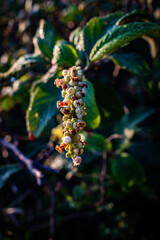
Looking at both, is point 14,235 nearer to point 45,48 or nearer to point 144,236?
point 144,236

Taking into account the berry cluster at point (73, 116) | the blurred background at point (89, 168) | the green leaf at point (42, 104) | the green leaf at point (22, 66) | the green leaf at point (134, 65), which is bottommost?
the blurred background at point (89, 168)

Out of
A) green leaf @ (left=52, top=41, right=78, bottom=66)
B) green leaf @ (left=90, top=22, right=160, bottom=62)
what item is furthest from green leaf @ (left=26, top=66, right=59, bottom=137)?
green leaf @ (left=90, top=22, right=160, bottom=62)

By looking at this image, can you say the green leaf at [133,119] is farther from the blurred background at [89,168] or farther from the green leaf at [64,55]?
the green leaf at [64,55]

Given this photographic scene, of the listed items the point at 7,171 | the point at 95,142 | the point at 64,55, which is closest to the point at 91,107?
the point at 64,55

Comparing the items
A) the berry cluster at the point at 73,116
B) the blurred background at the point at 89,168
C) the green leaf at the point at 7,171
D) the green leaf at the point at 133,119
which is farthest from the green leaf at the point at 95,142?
the berry cluster at the point at 73,116

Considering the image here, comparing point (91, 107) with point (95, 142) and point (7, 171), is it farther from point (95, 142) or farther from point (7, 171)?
point (7, 171)

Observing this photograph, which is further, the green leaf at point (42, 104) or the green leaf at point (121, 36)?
the green leaf at point (42, 104)
